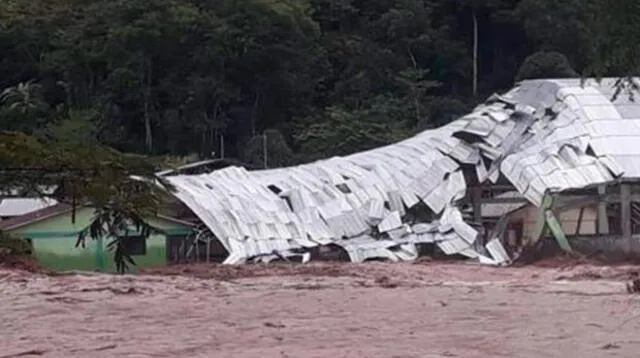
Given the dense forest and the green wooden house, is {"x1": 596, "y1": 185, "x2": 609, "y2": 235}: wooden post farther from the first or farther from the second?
the dense forest

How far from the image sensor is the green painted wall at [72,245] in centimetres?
2809

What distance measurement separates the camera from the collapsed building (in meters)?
29.0

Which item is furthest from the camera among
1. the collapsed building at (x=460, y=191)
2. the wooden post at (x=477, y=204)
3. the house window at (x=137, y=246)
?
the wooden post at (x=477, y=204)

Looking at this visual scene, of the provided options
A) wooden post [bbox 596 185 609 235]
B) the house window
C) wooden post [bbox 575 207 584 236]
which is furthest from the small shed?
A: the house window

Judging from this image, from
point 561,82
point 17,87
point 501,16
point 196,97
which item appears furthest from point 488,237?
point 17,87

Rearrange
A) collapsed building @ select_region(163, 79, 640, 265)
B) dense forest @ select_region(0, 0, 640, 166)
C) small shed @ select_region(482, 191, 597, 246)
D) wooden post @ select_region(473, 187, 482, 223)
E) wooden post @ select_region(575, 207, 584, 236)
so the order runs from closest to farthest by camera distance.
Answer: wooden post @ select_region(575, 207, 584, 236) < collapsed building @ select_region(163, 79, 640, 265) < small shed @ select_region(482, 191, 597, 246) < wooden post @ select_region(473, 187, 482, 223) < dense forest @ select_region(0, 0, 640, 166)

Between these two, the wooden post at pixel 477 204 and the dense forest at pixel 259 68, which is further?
the dense forest at pixel 259 68

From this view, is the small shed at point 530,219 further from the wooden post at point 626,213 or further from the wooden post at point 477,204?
the wooden post at point 626,213

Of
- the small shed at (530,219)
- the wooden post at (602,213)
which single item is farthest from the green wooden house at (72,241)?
Result: the wooden post at (602,213)

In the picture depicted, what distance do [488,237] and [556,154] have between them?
2584 millimetres

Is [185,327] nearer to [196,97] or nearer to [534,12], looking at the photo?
[196,97]

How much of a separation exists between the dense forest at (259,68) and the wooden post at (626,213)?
42.5ft

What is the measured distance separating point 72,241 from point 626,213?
11.9m

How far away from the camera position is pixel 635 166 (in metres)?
30.1
